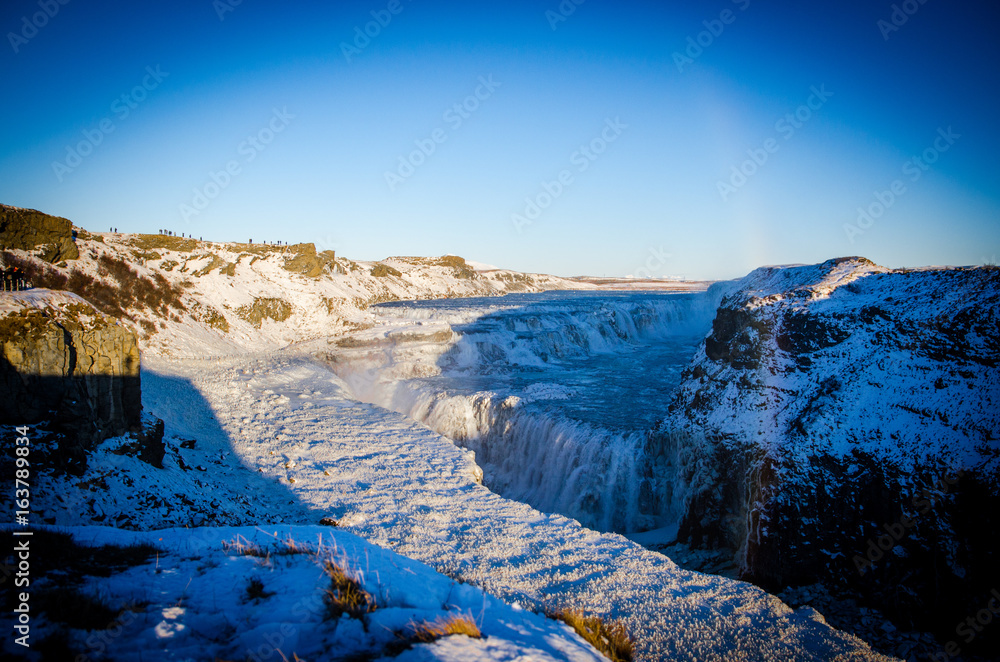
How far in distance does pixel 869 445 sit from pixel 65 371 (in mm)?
13477

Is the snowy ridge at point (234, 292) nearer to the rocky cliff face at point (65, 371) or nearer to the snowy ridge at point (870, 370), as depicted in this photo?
the rocky cliff face at point (65, 371)

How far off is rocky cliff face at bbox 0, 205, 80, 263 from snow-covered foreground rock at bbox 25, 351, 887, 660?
14081 mm

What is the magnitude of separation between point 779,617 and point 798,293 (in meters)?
8.44

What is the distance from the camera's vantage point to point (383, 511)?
817cm

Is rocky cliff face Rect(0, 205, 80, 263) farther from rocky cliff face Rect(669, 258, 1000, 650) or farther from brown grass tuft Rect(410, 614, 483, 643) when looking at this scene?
rocky cliff face Rect(669, 258, 1000, 650)

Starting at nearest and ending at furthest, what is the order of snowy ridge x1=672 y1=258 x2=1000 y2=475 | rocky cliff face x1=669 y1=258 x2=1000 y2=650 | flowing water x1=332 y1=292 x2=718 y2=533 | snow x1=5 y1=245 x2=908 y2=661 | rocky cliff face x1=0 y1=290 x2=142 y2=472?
snow x1=5 y1=245 x2=908 y2=661 < rocky cliff face x1=669 y1=258 x2=1000 y2=650 < rocky cliff face x1=0 y1=290 x2=142 y2=472 < snowy ridge x1=672 y1=258 x2=1000 y2=475 < flowing water x1=332 y1=292 x2=718 y2=533

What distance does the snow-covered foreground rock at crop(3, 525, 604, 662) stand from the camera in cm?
294

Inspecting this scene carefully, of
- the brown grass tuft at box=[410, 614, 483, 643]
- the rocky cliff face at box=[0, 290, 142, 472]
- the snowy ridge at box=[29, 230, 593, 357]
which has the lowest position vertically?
the brown grass tuft at box=[410, 614, 483, 643]

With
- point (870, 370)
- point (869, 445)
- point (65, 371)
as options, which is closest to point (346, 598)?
point (65, 371)

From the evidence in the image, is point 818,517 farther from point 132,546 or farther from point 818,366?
point 132,546

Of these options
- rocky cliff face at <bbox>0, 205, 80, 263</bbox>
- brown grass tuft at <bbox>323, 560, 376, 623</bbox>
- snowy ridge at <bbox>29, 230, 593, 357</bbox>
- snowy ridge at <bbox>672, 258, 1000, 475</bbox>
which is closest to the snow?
brown grass tuft at <bbox>323, 560, 376, 623</bbox>

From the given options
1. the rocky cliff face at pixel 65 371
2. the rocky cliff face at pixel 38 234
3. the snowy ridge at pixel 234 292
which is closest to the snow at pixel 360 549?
the rocky cliff face at pixel 65 371

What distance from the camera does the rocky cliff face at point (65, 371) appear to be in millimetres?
6680

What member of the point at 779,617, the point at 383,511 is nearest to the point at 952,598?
the point at 779,617
